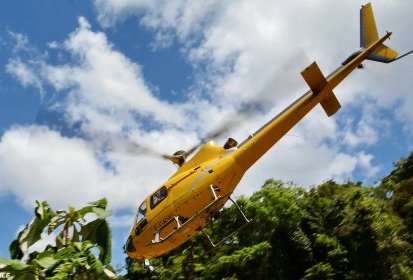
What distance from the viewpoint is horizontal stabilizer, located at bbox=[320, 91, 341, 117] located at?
14601mm

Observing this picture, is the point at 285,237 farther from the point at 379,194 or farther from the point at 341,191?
the point at 379,194

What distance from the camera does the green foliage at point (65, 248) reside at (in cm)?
366

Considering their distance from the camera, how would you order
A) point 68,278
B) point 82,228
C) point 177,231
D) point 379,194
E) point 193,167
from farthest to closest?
point 379,194
point 193,167
point 177,231
point 82,228
point 68,278

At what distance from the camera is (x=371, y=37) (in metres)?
14.8

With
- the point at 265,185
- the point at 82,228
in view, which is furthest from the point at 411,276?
the point at 82,228

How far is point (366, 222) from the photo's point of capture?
21.9m

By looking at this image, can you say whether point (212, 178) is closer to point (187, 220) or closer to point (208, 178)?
point (208, 178)

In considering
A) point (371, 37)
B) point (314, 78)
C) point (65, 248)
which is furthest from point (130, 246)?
point (65, 248)

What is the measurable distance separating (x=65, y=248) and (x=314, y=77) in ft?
36.2

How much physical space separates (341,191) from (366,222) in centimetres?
400

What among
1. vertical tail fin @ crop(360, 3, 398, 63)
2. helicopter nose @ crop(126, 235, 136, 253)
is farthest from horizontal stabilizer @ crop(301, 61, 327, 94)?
helicopter nose @ crop(126, 235, 136, 253)

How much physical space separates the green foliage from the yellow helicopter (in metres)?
8.14

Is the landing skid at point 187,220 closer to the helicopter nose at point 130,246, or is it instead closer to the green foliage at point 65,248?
the helicopter nose at point 130,246

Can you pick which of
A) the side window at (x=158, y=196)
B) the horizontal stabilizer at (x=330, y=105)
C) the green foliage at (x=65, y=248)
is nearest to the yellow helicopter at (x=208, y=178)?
the side window at (x=158, y=196)
